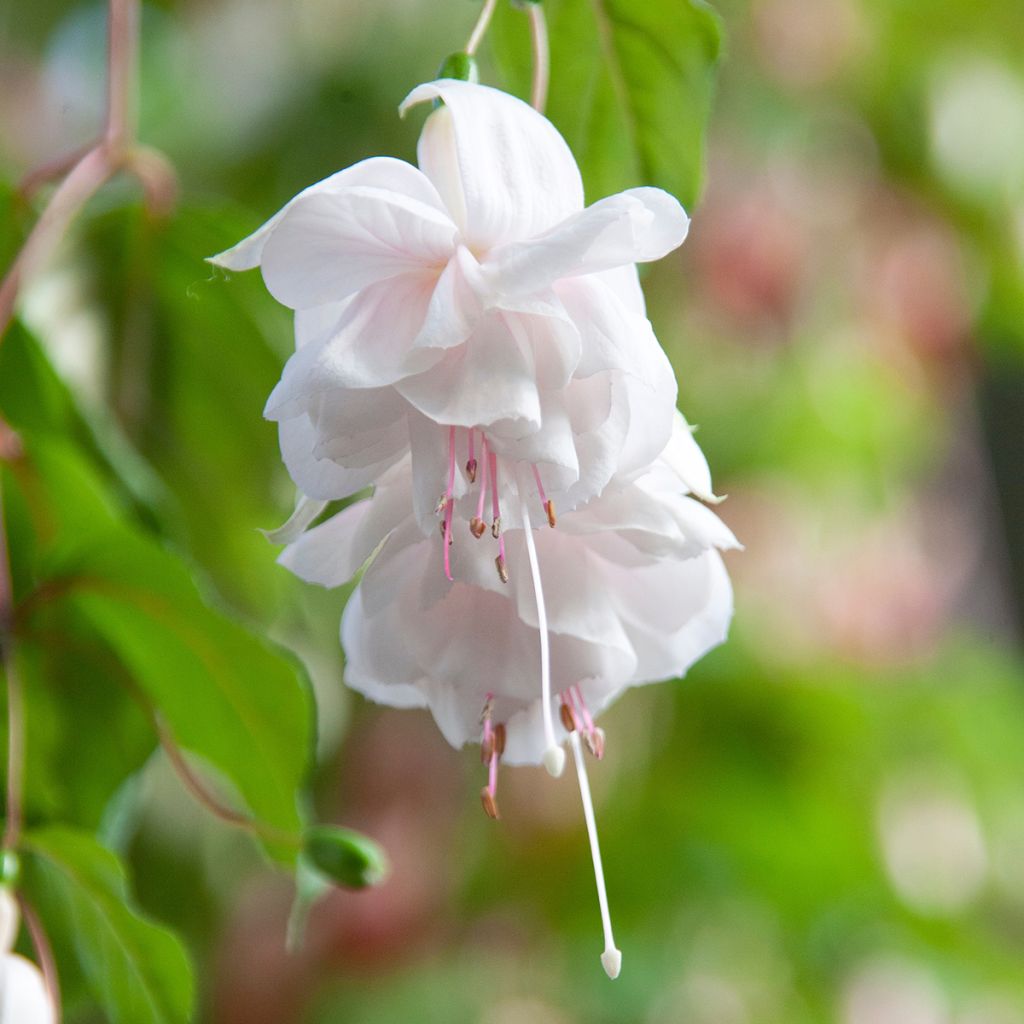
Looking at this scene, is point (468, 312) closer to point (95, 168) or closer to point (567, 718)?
point (567, 718)

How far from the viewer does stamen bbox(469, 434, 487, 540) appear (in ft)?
0.90

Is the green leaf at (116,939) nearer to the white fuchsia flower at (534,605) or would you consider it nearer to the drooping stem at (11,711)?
the drooping stem at (11,711)

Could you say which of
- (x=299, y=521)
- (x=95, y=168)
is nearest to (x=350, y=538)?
(x=299, y=521)

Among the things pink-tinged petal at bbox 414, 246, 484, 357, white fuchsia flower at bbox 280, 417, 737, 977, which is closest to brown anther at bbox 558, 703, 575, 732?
white fuchsia flower at bbox 280, 417, 737, 977

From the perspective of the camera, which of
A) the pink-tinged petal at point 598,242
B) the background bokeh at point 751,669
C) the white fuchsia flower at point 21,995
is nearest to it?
the pink-tinged petal at point 598,242

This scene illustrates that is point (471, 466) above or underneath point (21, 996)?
above

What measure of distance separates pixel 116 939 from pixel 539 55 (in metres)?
0.29

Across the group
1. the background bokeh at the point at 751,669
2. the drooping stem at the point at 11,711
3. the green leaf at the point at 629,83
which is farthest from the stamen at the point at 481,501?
the background bokeh at the point at 751,669

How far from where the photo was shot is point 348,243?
263 millimetres

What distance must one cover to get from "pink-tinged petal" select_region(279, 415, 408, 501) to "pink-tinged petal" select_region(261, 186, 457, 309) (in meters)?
0.03

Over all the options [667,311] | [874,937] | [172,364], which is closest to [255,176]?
[667,311]

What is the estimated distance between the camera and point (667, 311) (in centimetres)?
113

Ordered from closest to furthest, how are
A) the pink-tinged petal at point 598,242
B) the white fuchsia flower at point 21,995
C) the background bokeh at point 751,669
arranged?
the pink-tinged petal at point 598,242 < the white fuchsia flower at point 21,995 < the background bokeh at point 751,669

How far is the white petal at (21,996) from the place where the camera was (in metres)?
0.35
